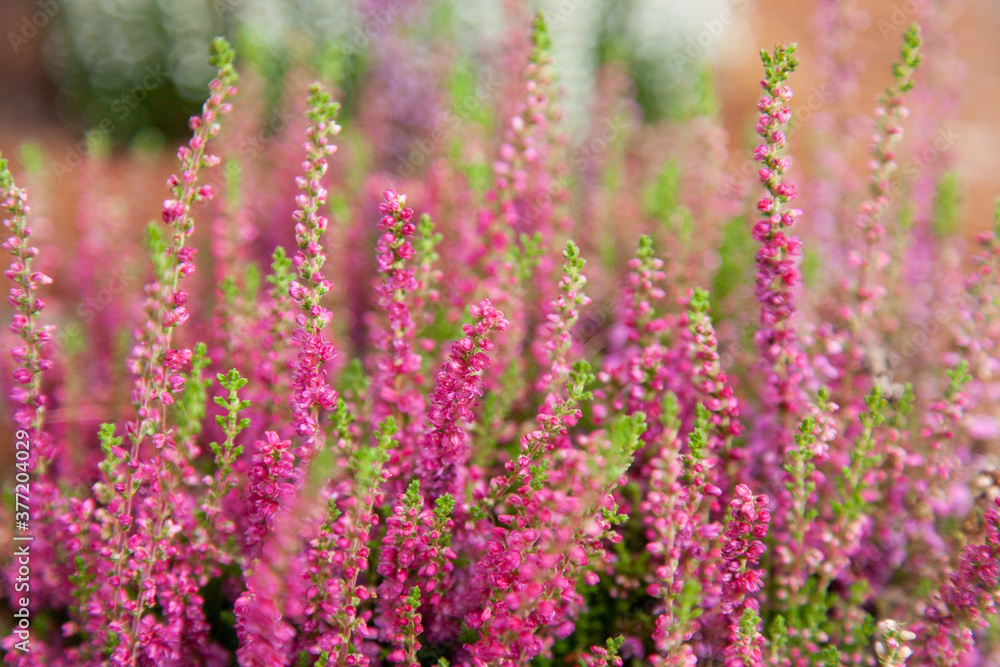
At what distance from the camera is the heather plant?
4.64ft

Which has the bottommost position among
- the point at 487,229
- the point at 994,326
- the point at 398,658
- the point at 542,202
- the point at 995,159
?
the point at 398,658

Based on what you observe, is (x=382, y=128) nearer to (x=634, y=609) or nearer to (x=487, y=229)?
(x=487, y=229)

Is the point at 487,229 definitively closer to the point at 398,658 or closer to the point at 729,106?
the point at 398,658

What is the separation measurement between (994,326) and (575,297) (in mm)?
1312

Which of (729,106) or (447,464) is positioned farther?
(729,106)

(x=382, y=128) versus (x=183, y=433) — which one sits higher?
(x=382, y=128)

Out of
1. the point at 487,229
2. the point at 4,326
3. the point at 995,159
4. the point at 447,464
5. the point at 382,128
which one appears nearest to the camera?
the point at 447,464

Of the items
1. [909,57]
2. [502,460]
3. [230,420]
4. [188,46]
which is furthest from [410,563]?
[188,46]

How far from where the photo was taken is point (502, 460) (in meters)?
2.02

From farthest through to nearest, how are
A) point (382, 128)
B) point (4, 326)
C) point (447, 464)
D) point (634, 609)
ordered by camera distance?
point (382, 128)
point (4, 326)
point (634, 609)
point (447, 464)

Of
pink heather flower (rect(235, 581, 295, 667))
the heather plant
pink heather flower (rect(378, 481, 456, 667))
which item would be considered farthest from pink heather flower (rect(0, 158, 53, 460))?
pink heather flower (rect(378, 481, 456, 667))

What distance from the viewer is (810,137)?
3.46 meters

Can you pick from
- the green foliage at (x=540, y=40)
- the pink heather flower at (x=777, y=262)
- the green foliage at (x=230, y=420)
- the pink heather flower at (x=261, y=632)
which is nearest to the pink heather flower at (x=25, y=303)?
the green foliage at (x=230, y=420)

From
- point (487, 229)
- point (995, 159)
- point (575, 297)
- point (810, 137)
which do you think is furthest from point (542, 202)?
point (995, 159)
